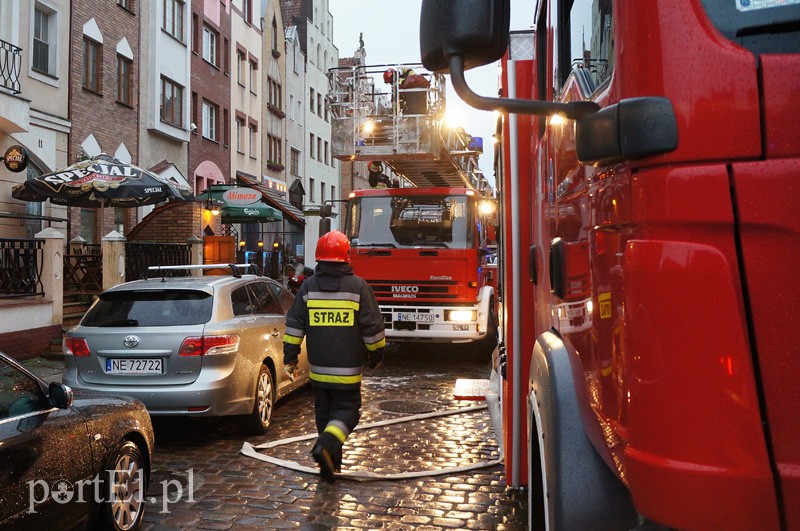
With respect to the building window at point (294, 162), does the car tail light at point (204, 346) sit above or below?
below

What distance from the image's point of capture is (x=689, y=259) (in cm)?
151

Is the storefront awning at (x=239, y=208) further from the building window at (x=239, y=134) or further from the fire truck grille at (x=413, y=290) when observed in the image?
the building window at (x=239, y=134)

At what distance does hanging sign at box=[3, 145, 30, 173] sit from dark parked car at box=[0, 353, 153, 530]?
40.4 feet

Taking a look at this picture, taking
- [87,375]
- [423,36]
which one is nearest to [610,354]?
[423,36]

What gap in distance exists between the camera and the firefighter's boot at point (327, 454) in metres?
5.59

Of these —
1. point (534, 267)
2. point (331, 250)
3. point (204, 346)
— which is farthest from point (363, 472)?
point (534, 267)

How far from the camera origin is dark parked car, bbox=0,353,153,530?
3.38m

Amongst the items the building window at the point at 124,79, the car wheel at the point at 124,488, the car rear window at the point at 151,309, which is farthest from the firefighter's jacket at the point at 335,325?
the building window at the point at 124,79

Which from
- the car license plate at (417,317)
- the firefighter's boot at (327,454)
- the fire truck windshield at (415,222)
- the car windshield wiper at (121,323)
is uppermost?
the fire truck windshield at (415,222)

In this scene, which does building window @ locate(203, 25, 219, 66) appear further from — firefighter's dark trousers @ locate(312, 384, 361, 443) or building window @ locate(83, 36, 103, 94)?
firefighter's dark trousers @ locate(312, 384, 361, 443)

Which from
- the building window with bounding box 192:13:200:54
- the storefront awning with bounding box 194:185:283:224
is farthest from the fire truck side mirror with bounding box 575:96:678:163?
the building window with bounding box 192:13:200:54

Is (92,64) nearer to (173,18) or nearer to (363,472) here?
(173,18)

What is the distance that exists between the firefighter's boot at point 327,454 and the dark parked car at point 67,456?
130 cm

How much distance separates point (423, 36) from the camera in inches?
76.2
